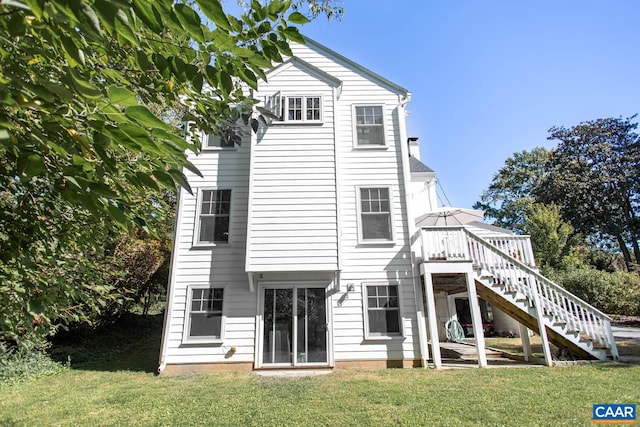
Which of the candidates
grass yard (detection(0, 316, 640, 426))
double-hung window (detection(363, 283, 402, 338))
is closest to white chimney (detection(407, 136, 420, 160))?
double-hung window (detection(363, 283, 402, 338))

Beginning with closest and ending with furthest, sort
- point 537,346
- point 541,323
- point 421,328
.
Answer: point 541,323 < point 421,328 < point 537,346

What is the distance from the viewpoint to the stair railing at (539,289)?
8555 mm

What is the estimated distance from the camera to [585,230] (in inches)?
1213

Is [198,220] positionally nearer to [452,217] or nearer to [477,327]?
[452,217]

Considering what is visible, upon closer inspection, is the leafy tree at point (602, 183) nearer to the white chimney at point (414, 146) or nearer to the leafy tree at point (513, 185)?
the leafy tree at point (513, 185)


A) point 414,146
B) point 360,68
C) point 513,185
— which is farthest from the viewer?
point 513,185

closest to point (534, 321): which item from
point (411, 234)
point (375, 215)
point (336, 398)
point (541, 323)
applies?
point (541, 323)

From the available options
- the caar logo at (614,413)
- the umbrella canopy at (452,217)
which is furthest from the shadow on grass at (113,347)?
the caar logo at (614,413)

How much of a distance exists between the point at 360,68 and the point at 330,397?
967cm

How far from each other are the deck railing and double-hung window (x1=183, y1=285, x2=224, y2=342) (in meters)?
5.88

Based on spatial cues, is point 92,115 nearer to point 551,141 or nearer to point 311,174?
point 311,174

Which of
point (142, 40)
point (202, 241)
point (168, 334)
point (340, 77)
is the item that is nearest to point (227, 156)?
point (202, 241)

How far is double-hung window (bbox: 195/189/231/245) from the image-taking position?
9.52 meters

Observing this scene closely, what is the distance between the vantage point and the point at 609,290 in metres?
17.9
